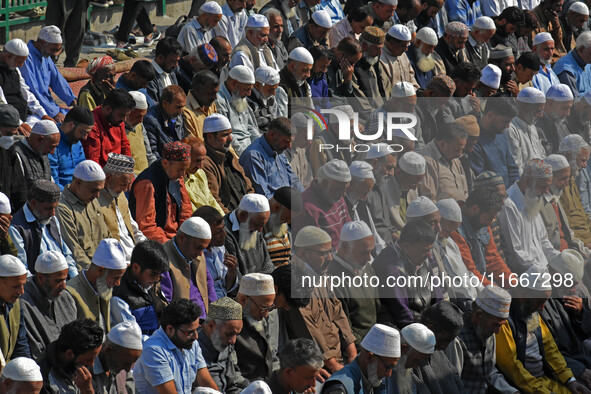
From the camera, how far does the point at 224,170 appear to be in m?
11.1

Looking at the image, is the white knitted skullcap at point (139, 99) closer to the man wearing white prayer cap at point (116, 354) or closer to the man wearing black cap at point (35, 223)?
the man wearing black cap at point (35, 223)

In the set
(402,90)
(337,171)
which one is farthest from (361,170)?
(402,90)

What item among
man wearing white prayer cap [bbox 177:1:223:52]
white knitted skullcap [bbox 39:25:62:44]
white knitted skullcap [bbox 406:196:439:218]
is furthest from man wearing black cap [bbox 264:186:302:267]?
man wearing white prayer cap [bbox 177:1:223:52]

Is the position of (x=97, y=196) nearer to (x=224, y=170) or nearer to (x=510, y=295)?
(x=224, y=170)

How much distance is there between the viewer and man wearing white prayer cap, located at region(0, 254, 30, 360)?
7992 mm

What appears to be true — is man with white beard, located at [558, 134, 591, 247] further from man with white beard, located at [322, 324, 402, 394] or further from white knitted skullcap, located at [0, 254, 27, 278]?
white knitted skullcap, located at [0, 254, 27, 278]

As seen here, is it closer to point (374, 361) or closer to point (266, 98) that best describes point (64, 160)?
point (266, 98)

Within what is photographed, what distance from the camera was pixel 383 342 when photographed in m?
8.46

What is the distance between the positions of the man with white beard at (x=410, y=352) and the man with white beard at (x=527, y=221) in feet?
8.56

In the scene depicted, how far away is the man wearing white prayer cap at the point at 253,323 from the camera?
28.8ft

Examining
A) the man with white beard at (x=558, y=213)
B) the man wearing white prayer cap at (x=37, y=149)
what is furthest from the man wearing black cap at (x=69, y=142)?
the man with white beard at (x=558, y=213)

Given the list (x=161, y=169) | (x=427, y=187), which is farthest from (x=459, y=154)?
(x=161, y=169)

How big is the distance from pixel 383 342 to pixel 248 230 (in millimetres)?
1836

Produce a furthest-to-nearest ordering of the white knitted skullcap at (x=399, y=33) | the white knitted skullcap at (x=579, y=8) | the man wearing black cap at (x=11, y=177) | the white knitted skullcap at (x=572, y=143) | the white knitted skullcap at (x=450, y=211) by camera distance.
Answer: the white knitted skullcap at (x=579, y=8), the white knitted skullcap at (x=399, y=33), the white knitted skullcap at (x=572, y=143), the white knitted skullcap at (x=450, y=211), the man wearing black cap at (x=11, y=177)
